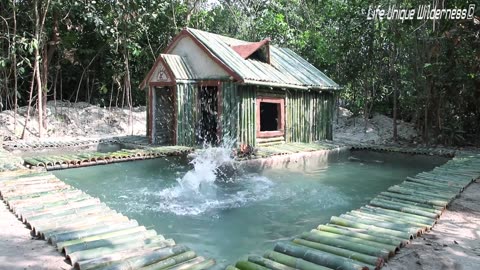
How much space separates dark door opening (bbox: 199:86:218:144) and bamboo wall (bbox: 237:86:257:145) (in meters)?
1.39

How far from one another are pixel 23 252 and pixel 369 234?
3658 millimetres

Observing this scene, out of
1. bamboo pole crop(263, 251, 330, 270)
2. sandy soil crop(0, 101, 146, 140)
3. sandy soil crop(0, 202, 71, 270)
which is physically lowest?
bamboo pole crop(263, 251, 330, 270)

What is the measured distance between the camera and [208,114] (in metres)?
13.8

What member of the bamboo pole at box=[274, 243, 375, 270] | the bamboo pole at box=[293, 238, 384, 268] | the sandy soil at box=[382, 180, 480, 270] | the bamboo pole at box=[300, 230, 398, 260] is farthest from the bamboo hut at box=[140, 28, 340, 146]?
the bamboo pole at box=[274, 243, 375, 270]

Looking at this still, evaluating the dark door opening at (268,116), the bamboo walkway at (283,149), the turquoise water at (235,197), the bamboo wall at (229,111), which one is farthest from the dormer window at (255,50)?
the turquoise water at (235,197)

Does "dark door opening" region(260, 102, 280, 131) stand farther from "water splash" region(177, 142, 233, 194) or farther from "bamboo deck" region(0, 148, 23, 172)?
"bamboo deck" region(0, 148, 23, 172)

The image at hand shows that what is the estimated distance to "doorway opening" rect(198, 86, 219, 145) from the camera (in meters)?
13.2

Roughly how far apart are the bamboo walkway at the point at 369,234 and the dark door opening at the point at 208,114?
7323 mm

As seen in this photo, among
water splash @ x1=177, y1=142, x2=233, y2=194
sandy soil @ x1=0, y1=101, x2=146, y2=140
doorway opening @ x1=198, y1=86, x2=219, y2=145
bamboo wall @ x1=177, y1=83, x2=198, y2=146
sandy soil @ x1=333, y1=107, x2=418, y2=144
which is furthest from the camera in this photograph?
sandy soil @ x1=333, y1=107, x2=418, y2=144

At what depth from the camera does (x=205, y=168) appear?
9.37 metres

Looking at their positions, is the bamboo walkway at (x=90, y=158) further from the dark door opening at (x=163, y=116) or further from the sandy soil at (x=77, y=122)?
the sandy soil at (x=77, y=122)

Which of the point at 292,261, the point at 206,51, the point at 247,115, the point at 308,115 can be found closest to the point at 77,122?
the point at 206,51

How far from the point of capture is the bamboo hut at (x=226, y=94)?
11.9 metres

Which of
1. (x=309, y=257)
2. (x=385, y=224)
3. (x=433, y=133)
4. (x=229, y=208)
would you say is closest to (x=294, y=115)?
(x=433, y=133)
